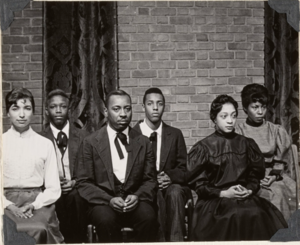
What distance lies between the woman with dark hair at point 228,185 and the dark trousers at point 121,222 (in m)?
0.44

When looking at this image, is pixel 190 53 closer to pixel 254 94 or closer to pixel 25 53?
pixel 254 94

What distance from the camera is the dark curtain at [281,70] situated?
553 cm

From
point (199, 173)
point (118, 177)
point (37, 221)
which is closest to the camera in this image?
point (37, 221)

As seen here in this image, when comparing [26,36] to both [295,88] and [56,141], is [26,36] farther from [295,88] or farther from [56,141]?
[295,88]

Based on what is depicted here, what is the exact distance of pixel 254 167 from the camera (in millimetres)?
5410

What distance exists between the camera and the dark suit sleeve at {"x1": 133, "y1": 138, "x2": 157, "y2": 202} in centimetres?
525

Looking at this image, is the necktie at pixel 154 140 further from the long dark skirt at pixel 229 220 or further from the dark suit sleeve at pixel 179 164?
the long dark skirt at pixel 229 220

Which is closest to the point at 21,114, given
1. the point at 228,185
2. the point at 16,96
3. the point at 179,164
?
the point at 16,96

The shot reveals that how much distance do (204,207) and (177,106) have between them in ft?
3.29

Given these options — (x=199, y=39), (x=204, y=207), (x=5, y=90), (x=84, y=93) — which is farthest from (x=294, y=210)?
(x=5, y=90)

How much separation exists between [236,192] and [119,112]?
1350 millimetres

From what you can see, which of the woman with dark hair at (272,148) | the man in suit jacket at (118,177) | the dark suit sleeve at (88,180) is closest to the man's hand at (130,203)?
the man in suit jacket at (118,177)

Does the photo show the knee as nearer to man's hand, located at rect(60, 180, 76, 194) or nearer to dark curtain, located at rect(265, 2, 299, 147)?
man's hand, located at rect(60, 180, 76, 194)

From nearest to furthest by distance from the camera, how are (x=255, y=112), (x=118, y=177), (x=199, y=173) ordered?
1. (x=118, y=177)
2. (x=199, y=173)
3. (x=255, y=112)
